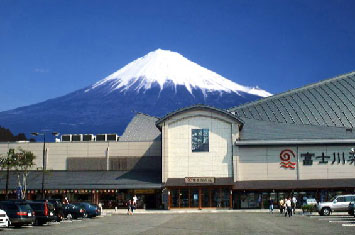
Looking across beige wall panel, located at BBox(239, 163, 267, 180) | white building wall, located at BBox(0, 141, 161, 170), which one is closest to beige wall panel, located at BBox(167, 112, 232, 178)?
beige wall panel, located at BBox(239, 163, 267, 180)

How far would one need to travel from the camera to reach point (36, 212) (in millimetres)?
39281

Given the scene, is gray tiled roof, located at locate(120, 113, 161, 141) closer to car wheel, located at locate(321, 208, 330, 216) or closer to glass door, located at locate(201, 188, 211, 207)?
glass door, located at locate(201, 188, 211, 207)

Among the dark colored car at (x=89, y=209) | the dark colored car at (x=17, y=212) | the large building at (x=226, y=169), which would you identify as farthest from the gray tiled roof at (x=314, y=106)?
the dark colored car at (x=17, y=212)

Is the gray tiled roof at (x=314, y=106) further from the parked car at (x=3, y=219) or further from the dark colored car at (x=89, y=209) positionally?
the parked car at (x=3, y=219)

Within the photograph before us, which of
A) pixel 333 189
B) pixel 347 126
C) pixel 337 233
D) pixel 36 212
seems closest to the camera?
pixel 337 233

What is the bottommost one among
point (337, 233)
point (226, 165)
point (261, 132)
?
point (337, 233)

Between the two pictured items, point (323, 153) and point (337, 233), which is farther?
point (323, 153)

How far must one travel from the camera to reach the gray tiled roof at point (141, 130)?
97.7m

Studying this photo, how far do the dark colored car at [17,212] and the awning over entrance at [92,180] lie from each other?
36.6 m

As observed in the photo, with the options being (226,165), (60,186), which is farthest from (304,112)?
(60,186)

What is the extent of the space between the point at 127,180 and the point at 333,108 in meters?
35.8

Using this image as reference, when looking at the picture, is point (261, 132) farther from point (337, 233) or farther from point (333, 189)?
point (337, 233)

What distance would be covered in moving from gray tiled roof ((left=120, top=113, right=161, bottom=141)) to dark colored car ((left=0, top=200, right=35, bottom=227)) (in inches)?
2340

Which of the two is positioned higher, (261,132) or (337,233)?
(261,132)
